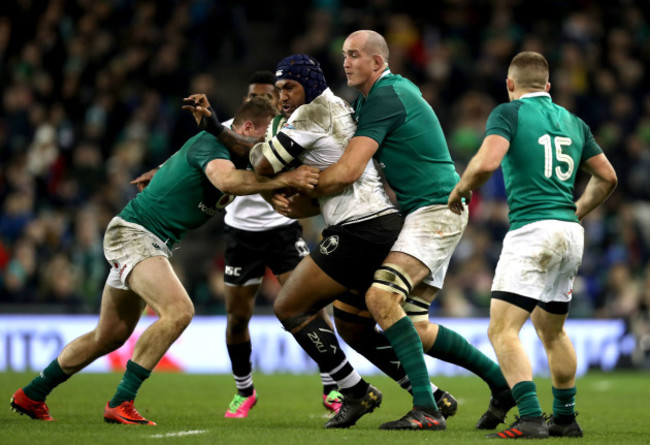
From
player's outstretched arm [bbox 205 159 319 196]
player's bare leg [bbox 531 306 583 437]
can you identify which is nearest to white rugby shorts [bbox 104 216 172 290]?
player's outstretched arm [bbox 205 159 319 196]

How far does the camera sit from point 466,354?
24.0 ft

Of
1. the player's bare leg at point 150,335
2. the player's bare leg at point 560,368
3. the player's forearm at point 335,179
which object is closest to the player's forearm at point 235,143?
the player's forearm at point 335,179

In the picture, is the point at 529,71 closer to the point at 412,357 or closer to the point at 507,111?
the point at 507,111

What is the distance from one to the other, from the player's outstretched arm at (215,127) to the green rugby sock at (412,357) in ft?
5.74

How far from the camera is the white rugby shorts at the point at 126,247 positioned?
7465 millimetres

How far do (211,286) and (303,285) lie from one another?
9025 mm

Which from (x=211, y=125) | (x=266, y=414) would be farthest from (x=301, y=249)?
(x=211, y=125)

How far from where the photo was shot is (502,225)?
16953 mm

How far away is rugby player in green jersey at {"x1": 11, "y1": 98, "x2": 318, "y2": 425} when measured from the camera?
7.26 meters

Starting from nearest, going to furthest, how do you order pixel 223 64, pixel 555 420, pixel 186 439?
1. pixel 186 439
2. pixel 555 420
3. pixel 223 64

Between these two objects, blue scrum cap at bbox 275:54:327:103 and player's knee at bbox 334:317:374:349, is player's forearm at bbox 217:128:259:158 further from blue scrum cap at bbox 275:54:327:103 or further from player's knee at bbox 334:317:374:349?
player's knee at bbox 334:317:374:349

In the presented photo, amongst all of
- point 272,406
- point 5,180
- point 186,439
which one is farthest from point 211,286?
point 186,439

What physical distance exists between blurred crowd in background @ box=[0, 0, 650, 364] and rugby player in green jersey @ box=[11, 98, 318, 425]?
7538 millimetres

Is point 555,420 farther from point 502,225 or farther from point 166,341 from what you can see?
point 502,225
